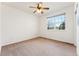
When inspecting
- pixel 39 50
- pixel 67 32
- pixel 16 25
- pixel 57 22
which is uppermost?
pixel 57 22

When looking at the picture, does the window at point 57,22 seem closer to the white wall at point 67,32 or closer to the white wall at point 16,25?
the white wall at point 67,32

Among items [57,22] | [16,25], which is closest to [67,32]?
[57,22]

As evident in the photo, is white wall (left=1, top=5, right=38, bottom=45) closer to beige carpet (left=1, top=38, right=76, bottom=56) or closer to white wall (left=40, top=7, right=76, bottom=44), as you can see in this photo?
beige carpet (left=1, top=38, right=76, bottom=56)

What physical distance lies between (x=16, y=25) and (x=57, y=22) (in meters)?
2.69

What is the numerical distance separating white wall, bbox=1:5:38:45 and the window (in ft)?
3.93

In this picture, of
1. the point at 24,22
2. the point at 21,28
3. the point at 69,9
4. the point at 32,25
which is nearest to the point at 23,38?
the point at 21,28

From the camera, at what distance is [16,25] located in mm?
4902

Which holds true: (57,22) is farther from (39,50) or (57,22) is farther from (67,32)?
(39,50)

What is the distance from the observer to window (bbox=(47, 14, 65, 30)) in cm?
528

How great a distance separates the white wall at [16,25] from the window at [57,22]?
3.93ft

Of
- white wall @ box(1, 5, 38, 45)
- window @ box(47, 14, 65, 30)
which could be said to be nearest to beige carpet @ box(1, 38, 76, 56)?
white wall @ box(1, 5, 38, 45)

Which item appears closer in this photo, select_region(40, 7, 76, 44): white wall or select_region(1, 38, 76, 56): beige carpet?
select_region(1, 38, 76, 56): beige carpet

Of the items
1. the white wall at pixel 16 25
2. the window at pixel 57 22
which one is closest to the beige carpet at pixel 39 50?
the white wall at pixel 16 25

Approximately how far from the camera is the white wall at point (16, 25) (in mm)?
4098
